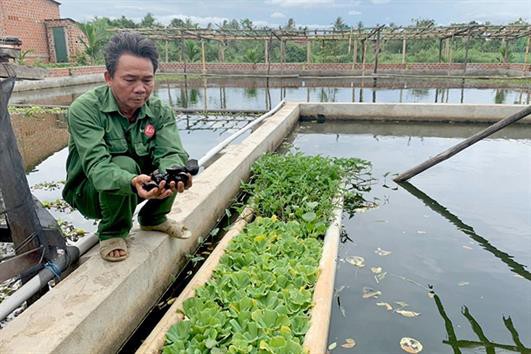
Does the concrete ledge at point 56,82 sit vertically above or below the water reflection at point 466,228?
above

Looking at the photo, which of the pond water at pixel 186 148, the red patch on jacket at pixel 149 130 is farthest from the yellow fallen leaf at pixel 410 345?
the pond water at pixel 186 148

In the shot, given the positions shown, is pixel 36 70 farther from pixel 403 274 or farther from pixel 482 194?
pixel 482 194

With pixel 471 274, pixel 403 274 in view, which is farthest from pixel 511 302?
pixel 403 274

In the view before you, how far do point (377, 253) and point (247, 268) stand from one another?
1.08 meters

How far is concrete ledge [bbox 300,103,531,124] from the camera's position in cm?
723

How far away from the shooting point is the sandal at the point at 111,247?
6.35ft

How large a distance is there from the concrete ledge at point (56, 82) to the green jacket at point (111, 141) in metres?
12.4

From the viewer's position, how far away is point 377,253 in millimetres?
2877

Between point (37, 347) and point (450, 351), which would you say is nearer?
point (37, 347)

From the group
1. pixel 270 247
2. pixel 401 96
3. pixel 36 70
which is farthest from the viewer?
pixel 401 96

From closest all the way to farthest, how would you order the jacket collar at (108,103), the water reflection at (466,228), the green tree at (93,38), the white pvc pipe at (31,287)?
the white pvc pipe at (31,287)
the jacket collar at (108,103)
the water reflection at (466,228)
the green tree at (93,38)

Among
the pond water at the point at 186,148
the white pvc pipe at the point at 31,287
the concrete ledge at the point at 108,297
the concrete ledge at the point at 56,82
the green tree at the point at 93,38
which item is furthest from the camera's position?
the green tree at the point at 93,38

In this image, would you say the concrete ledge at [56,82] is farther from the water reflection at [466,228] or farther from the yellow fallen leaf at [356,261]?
the yellow fallen leaf at [356,261]

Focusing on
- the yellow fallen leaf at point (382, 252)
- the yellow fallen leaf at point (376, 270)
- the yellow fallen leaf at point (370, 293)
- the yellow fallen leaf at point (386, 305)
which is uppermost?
the yellow fallen leaf at point (382, 252)
